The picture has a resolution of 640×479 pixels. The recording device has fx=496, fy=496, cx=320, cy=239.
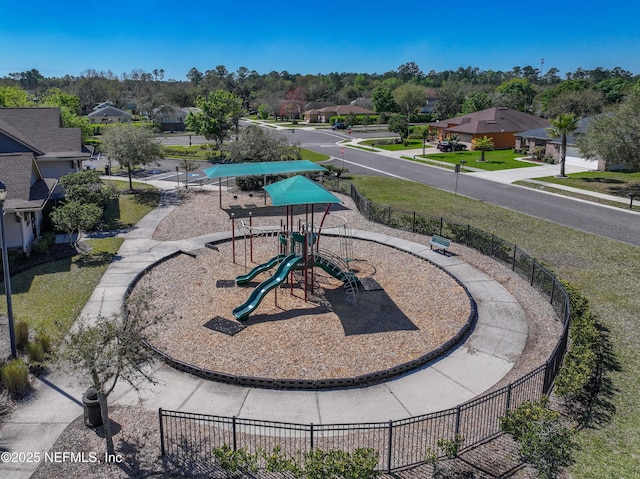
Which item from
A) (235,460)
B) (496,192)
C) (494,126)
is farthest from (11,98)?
(235,460)

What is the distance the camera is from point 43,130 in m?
35.0

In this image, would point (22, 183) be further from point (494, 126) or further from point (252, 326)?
point (494, 126)

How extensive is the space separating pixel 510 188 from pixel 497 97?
75.1 metres

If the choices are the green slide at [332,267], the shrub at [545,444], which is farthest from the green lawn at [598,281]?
the green slide at [332,267]

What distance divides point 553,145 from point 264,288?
152 ft

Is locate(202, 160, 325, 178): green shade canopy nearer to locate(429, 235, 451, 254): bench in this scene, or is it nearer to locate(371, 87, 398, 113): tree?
locate(429, 235, 451, 254): bench

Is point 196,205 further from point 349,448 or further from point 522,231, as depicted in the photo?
point 349,448

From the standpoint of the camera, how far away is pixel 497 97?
348 ft

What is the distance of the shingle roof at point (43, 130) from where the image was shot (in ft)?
110

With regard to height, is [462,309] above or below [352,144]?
below

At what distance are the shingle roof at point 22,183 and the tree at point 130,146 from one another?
836 cm

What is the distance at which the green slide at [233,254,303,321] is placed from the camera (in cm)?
1617

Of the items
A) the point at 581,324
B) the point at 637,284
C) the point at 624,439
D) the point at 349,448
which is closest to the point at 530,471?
the point at 624,439

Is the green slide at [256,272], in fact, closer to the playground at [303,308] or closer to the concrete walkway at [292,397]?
the playground at [303,308]
